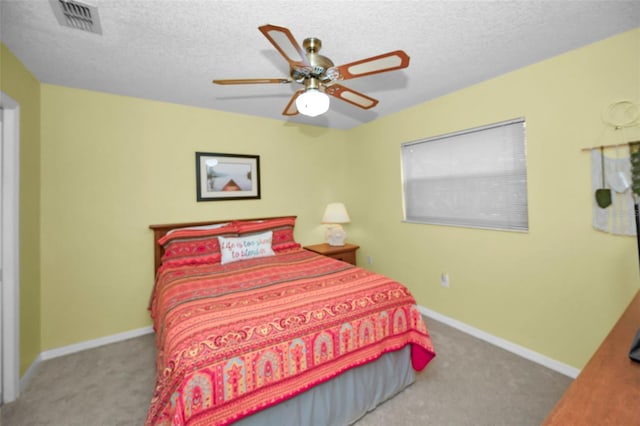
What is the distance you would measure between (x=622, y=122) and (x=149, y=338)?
14.3 feet

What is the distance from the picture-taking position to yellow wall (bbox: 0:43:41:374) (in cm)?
206

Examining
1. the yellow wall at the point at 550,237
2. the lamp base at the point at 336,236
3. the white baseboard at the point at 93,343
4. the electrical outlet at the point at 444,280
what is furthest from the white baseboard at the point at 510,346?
the white baseboard at the point at 93,343

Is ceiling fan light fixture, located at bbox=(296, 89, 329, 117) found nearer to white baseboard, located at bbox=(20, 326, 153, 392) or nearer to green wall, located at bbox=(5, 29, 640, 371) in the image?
green wall, located at bbox=(5, 29, 640, 371)

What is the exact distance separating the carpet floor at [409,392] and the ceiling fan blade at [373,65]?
2.12m

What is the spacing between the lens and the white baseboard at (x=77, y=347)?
2.17 metres

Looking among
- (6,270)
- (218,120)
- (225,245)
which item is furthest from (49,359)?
(218,120)

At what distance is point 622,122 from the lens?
1.82 metres

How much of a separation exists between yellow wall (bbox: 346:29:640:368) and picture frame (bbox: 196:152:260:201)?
2.13 metres

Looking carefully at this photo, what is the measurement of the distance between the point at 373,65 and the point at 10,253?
9.09 feet

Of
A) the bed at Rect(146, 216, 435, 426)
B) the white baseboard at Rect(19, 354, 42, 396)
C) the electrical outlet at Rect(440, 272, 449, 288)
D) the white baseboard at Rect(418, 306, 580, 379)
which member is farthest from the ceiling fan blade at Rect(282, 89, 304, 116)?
the white baseboard at Rect(19, 354, 42, 396)

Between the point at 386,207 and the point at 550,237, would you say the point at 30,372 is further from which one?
the point at 550,237

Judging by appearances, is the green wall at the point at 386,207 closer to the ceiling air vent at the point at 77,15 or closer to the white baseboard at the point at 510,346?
the white baseboard at the point at 510,346

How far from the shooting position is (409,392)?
1953mm

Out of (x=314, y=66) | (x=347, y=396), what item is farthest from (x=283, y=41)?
(x=347, y=396)
